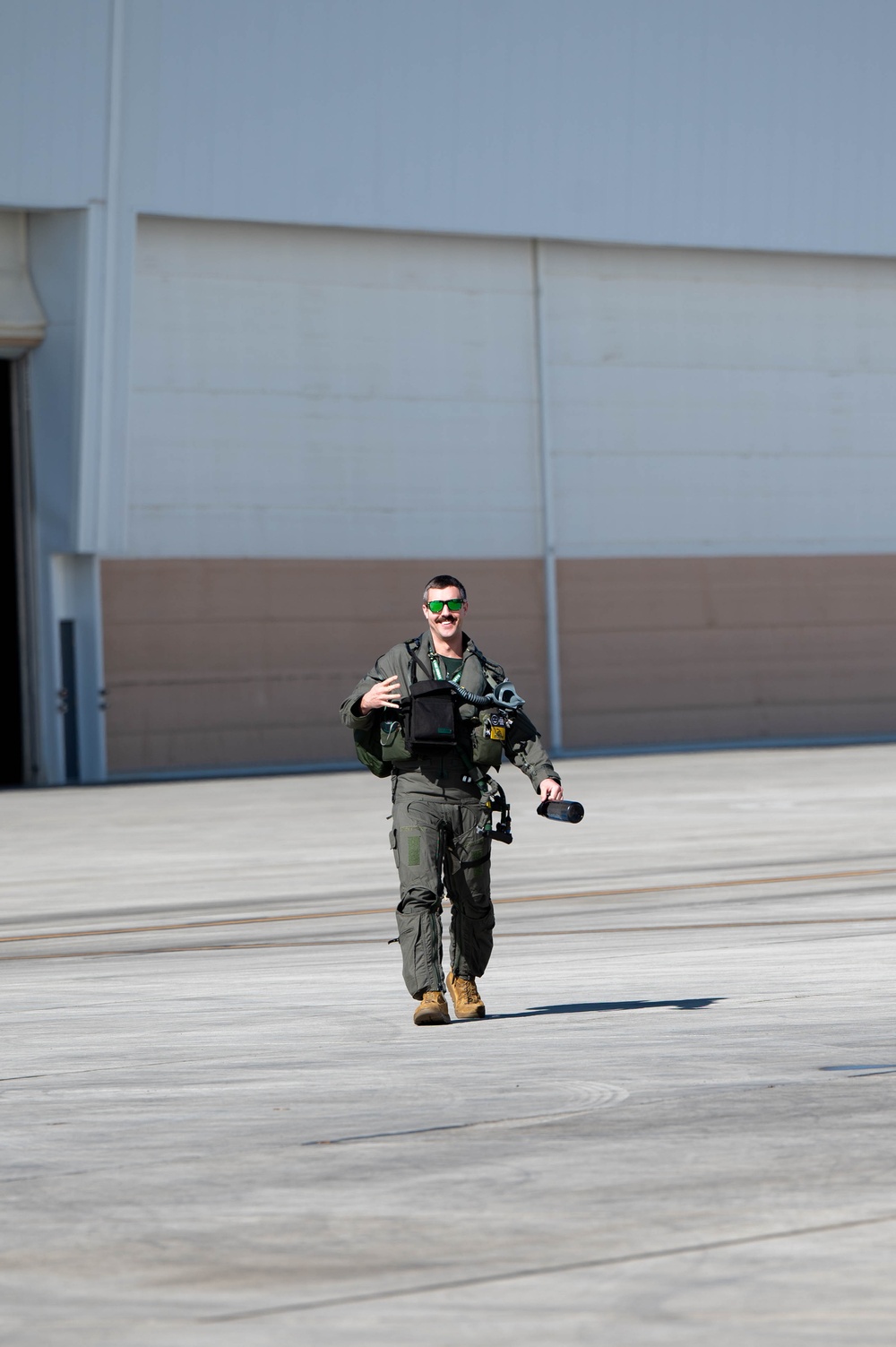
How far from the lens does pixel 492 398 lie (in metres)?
37.8

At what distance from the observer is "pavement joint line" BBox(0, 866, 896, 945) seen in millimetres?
A: 14867

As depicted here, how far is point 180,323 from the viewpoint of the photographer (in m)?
34.8

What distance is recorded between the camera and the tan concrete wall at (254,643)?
34969mm

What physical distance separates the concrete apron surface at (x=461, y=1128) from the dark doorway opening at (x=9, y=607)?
19.3 m

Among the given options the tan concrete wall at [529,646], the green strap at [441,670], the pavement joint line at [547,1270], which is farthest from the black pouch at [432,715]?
the tan concrete wall at [529,646]

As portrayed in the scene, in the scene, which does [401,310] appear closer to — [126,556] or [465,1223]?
[126,556]

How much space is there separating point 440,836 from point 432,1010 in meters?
0.78

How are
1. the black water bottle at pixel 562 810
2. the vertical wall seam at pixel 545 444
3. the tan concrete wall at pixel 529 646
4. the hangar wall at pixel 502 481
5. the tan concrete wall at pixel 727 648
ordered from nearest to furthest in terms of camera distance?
the black water bottle at pixel 562 810
the hangar wall at pixel 502 481
the tan concrete wall at pixel 529 646
the vertical wall seam at pixel 545 444
the tan concrete wall at pixel 727 648

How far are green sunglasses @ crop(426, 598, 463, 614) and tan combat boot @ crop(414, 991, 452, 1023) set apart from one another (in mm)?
1730

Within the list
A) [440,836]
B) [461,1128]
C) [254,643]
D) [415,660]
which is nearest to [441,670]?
[415,660]

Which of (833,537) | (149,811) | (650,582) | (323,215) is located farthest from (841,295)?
(149,811)

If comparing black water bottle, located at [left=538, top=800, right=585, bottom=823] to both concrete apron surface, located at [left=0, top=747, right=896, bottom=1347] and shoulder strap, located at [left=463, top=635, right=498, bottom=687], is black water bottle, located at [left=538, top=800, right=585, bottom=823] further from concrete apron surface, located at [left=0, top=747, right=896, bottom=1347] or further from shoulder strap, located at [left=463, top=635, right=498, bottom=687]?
concrete apron surface, located at [left=0, top=747, right=896, bottom=1347]

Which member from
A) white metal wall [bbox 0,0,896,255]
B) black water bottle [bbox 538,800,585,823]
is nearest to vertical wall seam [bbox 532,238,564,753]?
white metal wall [bbox 0,0,896,255]

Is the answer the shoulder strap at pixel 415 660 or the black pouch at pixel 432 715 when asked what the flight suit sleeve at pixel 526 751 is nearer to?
the black pouch at pixel 432 715
